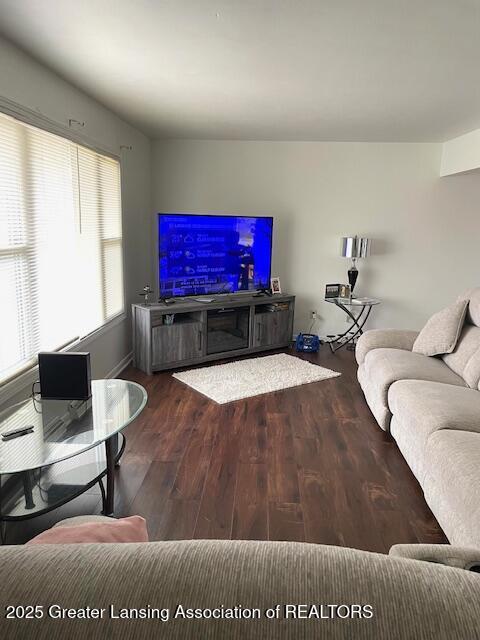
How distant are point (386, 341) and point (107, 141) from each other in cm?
300

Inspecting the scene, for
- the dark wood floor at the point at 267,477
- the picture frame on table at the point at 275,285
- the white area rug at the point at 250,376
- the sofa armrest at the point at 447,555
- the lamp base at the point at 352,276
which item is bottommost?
the dark wood floor at the point at 267,477

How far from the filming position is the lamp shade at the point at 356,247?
4.92 m

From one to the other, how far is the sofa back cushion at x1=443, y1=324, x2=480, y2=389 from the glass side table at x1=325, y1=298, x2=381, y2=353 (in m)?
1.80

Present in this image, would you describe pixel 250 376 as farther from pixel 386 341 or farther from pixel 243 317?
pixel 386 341

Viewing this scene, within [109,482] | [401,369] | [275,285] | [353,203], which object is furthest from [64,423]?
[353,203]

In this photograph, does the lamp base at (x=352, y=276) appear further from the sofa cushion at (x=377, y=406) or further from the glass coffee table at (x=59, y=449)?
the glass coffee table at (x=59, y=449)

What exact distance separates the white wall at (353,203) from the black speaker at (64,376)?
3.38m

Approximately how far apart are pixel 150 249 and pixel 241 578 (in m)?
4.91

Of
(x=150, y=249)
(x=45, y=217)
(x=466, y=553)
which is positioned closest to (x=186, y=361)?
(x=150, y=249)

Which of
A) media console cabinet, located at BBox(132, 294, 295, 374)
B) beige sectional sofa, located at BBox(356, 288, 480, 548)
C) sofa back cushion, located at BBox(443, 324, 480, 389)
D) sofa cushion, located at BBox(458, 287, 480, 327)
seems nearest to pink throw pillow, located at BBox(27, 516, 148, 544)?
beige sectional sofa, located at BBox(356, 288, 480, 548)

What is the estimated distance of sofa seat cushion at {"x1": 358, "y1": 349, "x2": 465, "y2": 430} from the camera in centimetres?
289

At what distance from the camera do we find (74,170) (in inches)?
126

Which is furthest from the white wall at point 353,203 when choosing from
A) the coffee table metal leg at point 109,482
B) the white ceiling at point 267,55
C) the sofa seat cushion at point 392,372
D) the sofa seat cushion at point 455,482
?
the coffee table metal leg at point 109,482

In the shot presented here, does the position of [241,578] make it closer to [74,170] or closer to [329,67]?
[329,67]
